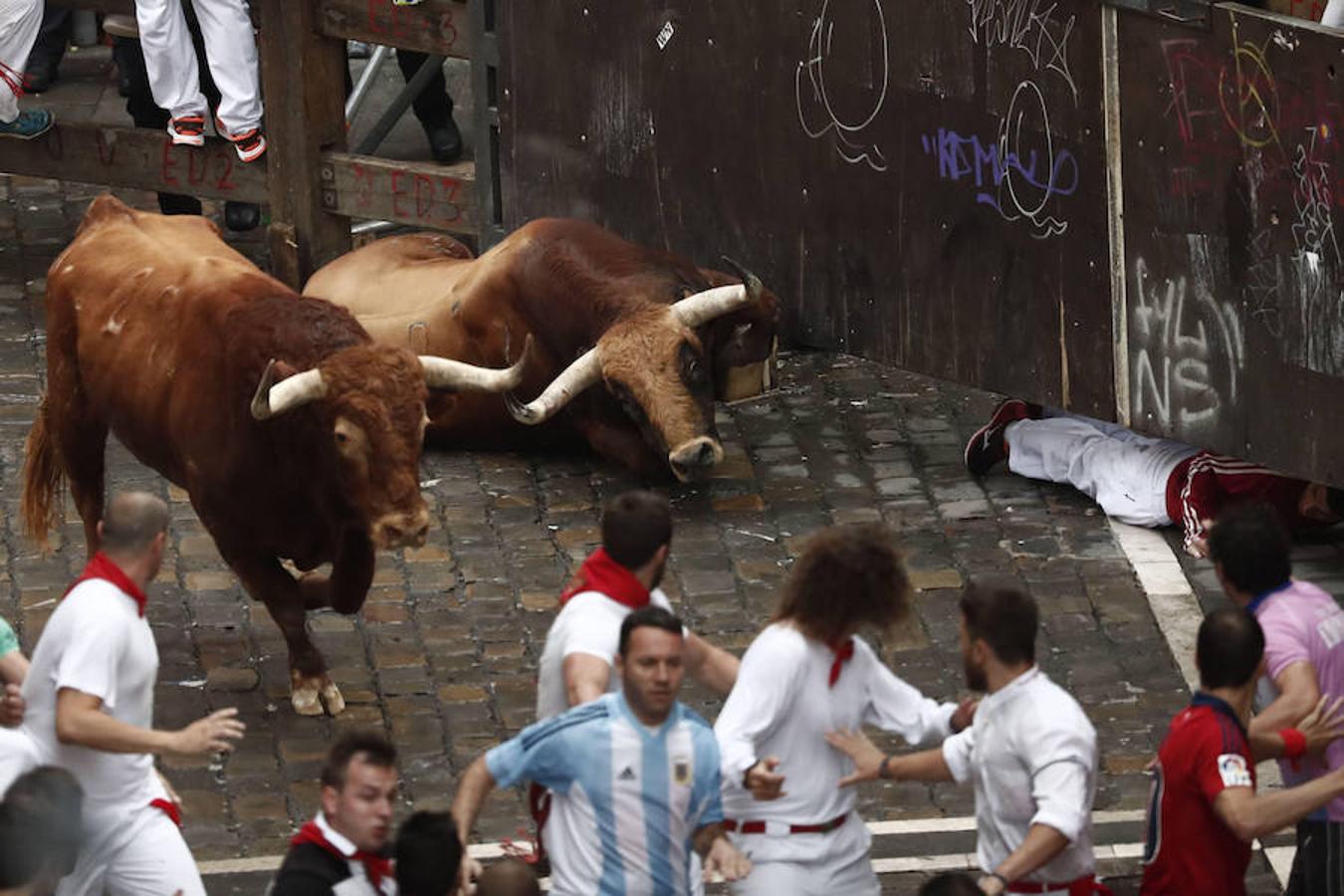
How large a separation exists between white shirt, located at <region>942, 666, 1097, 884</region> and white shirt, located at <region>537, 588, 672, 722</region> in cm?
95

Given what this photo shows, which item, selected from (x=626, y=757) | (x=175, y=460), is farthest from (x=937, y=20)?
(x=626, y=757)

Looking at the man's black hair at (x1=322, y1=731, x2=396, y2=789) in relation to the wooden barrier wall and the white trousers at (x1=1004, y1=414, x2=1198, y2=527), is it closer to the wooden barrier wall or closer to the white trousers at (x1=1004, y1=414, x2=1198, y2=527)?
the wooden barrier wall

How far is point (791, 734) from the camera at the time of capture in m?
7.20

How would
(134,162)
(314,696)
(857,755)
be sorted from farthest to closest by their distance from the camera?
1. (134,162)
2. (314,696)
3. (857,755)

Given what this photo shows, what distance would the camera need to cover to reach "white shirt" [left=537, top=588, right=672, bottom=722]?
7.39 m

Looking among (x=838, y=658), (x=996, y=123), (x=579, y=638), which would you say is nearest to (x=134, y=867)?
(x=579, y=638)

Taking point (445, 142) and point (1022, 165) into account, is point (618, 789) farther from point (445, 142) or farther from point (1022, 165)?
point (445, 142)

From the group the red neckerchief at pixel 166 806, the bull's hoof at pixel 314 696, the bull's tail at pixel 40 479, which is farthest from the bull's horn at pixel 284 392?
the red neckerchief at pixel 166 806

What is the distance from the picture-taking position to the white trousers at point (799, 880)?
7.17 metres

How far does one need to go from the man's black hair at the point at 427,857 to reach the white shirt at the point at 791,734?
99cm

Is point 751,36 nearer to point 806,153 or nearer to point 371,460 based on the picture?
point 806,153

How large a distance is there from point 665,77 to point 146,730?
7.33m

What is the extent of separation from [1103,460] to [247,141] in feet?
17.6

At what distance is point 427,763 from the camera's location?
972 centimetres
